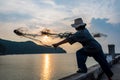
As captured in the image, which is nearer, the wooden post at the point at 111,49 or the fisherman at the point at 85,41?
the fisherman at the point at 85,41

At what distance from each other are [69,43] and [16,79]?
242 feet

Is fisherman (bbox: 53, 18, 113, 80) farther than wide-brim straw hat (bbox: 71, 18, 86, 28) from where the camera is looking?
No

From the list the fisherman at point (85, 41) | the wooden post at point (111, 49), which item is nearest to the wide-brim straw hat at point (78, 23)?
the fisherman at point (85, 41)

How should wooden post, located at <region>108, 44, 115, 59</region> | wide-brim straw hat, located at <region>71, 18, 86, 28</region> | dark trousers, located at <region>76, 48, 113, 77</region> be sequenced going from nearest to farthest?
wide-brim straw hat, located at <region>71, 18, 86, 28</region>
dark trousers, located at <region>76, 48, 113, 77</region>
wooden post, located at <region>108, 44, 115, 59</region>

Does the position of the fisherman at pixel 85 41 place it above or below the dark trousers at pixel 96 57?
above

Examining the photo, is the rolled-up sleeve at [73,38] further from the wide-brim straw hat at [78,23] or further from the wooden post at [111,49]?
the wooden post at [111,49]

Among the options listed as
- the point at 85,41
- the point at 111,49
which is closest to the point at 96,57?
the point at 85,41

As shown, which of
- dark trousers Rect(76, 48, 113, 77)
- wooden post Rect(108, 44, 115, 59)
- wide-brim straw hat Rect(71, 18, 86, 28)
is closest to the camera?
wide-brim straw hat Rect(71, 18, 86, 28)

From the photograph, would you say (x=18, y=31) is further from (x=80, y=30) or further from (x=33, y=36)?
(x=80, y=30)

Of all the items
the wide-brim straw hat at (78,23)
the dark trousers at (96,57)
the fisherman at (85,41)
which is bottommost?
the dark trousers at (96,57)

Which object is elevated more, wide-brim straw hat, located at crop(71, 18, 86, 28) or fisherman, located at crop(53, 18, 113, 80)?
wide-brim straw hat, located at crop(71, 18, 86, 28)

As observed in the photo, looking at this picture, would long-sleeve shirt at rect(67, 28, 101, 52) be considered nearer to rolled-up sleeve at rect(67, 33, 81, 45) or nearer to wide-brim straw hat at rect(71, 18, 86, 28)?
rolled-up sleeve at rect(67, 33, 81, 45)

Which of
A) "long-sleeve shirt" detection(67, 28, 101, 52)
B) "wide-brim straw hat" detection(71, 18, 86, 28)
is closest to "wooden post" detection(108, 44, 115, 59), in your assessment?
"long-sleeve shirt" detection(67, 28, 101, 52)

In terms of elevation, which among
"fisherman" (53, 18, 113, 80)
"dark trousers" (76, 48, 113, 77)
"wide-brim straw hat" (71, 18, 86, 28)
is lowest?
"dark trousers" (76, 48, 113, 77)
